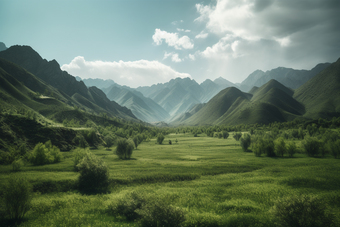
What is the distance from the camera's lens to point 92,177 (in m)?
44.9

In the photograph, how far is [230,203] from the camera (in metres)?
33.5

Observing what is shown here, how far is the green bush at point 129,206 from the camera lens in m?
30.3

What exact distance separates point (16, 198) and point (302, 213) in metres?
46.0

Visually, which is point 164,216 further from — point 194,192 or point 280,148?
point 280,148

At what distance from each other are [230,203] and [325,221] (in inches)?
587

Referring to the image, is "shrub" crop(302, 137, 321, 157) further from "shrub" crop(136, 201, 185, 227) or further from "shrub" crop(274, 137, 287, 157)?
"shrub" crop(136, 201, 185, 227)

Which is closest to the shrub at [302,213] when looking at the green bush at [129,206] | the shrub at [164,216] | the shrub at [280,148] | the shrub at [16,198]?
the shrub at [164,216]

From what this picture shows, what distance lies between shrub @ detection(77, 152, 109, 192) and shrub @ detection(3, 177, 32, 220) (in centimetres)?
1610

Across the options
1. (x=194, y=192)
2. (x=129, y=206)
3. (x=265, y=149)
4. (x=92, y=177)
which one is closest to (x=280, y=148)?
(x=265, y=149)

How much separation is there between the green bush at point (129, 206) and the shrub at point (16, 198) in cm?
1484

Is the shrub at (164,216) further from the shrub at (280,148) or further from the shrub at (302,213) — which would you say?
the shrub at (280,148)

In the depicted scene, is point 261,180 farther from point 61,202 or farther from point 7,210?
point 7,210

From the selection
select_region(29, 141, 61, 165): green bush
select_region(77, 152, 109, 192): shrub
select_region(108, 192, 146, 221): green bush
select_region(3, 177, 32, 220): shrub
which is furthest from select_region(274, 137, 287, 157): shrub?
select_region(29, 141, 61, 165): green bush

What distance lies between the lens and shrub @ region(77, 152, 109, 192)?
44781mm
